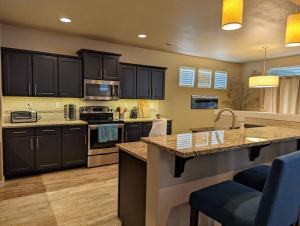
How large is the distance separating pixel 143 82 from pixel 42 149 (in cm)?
265

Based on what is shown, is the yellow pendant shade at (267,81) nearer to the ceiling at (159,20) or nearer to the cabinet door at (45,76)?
the ceiling at (159,20)

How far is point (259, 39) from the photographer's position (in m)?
4.38

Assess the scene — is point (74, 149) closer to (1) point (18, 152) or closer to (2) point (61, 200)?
(1) point (18, 152)

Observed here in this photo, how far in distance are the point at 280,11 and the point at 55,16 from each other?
3346 mm

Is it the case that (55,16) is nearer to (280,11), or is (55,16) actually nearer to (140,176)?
(140,176)

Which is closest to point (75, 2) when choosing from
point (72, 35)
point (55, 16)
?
point (55, 16)

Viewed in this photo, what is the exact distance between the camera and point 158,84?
547cm

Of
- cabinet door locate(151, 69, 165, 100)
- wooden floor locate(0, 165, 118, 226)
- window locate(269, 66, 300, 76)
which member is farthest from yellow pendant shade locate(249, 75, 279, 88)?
wooden floor locate(0, 165, 118, 226)

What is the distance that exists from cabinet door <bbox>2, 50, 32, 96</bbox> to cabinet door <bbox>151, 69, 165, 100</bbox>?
2719 millimetres

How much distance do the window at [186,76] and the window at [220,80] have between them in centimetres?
96

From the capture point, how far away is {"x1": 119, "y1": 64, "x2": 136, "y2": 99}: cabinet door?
4.93 meters

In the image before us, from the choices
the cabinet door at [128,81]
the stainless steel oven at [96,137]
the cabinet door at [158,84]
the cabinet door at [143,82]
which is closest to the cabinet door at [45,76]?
the stainless steel oven at [96,137]

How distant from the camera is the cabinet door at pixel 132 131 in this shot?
4.76 metres

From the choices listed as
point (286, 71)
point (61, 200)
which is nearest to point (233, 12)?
point (61, 200)
